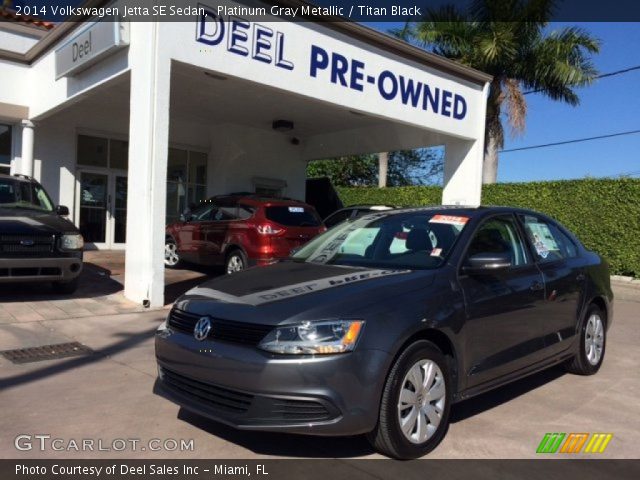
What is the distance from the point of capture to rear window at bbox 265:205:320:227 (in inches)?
394

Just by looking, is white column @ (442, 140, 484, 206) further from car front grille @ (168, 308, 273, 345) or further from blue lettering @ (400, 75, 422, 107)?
car front grille @ (168, 308, 273, 345)

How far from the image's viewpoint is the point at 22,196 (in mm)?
8961

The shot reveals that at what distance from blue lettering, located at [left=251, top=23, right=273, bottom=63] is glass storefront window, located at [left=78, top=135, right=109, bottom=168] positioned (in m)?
6.76

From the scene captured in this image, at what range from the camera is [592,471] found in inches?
141

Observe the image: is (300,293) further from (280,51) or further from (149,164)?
(280,51)

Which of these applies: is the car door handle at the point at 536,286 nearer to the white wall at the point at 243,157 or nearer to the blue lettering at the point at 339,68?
the blue lettering at the point at 339,68

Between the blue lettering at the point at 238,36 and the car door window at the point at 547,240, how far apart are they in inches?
220

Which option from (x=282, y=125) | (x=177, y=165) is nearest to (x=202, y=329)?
(x=282, y=125)

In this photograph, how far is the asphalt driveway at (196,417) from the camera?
371cm

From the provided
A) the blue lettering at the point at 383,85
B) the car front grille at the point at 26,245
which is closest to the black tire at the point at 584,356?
the car front grille at the point at 26,245

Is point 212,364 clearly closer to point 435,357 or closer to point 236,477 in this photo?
point 236,477

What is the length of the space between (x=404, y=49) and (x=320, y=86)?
2.47 meters

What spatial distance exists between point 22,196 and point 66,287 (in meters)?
1.65

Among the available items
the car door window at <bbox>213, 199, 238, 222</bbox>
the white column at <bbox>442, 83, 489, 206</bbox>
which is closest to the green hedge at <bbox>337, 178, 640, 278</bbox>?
the white column at <bbox>442, 83, 489, 206</bbox>
